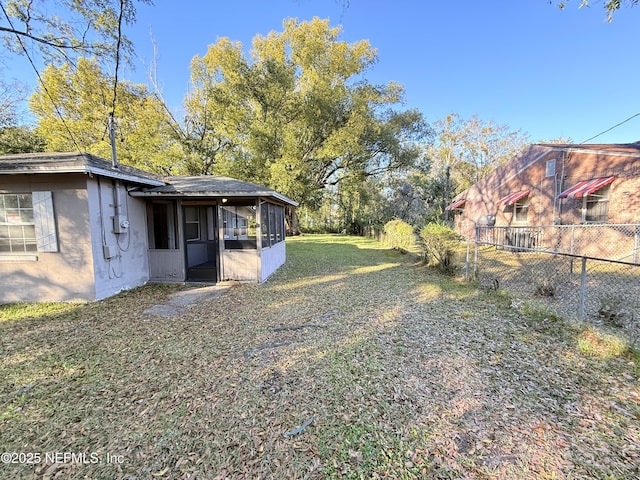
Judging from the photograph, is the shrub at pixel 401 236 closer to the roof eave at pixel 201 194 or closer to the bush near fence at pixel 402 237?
the bush near fence at pixel 402 237

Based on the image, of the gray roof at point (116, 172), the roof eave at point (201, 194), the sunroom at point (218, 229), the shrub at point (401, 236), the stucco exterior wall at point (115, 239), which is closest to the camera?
the gray roof at point (116, 172)

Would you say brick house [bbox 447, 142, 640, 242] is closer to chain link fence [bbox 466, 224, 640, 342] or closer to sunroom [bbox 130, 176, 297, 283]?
chain link fence [bbox 466, 224, 640, 342]

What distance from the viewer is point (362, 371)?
338 cm

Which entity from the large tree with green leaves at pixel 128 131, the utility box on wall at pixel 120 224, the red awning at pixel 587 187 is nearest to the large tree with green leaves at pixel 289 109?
the large tree with green leaves at pixel 128 131

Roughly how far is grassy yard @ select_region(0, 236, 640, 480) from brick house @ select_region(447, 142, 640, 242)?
6655 millimetres

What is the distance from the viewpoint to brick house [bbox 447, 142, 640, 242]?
399 inches

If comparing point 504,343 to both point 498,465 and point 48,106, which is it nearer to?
point 498,465

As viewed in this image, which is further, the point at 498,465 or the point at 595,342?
the point at 595,342

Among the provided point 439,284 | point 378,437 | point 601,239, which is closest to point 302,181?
point 439,284

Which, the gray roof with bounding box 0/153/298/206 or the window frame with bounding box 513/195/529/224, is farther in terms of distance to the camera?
the window frame with bounding box 513/195/529/224

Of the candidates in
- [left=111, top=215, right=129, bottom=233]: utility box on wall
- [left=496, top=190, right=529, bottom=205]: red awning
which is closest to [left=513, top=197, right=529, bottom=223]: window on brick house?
[left=496, top=190, right=529, bottom=205]: red awning

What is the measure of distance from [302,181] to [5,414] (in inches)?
696

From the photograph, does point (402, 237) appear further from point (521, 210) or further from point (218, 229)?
point (218, 229)

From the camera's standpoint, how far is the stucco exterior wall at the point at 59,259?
5844 mm
